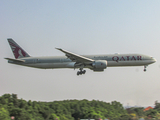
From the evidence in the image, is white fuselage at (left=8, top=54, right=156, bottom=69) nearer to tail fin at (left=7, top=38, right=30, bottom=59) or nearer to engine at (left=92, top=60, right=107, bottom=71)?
engine at (left=92, top=60, right=107, bottom=71)

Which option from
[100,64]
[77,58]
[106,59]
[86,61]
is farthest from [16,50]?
[106,59]

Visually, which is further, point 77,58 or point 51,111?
point 51,111

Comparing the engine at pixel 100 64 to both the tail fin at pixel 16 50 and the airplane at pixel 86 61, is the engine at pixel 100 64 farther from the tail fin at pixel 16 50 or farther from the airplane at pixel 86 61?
the tail fin at pixel 16 50

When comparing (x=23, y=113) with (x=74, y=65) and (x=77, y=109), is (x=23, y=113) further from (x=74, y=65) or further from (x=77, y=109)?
(x=77, y=109)

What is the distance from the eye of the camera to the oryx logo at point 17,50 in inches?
1882

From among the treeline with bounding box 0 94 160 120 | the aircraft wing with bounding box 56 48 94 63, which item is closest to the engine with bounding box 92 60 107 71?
the aircraft wing with bounding box 56 48 94 63

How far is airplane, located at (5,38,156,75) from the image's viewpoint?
135ft

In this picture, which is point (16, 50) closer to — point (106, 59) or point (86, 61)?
point (86, 61)

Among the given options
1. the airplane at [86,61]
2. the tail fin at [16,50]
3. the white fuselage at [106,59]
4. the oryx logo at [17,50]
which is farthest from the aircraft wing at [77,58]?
the oryx logo at [17,50]

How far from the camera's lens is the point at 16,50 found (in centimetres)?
4844

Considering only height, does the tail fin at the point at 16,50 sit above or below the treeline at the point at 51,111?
above

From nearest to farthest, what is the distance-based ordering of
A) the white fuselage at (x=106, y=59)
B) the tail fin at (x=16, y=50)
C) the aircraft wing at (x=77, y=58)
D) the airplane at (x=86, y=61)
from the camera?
the aircraft wing at (x=77, y=58), the airplane at (x=86, y=61), the white fuselage at (x=106, y=59), the tail fin at (x=16, y=50)

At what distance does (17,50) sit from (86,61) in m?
16.1

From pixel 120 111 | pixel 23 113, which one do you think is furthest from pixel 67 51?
pixel 120 111
